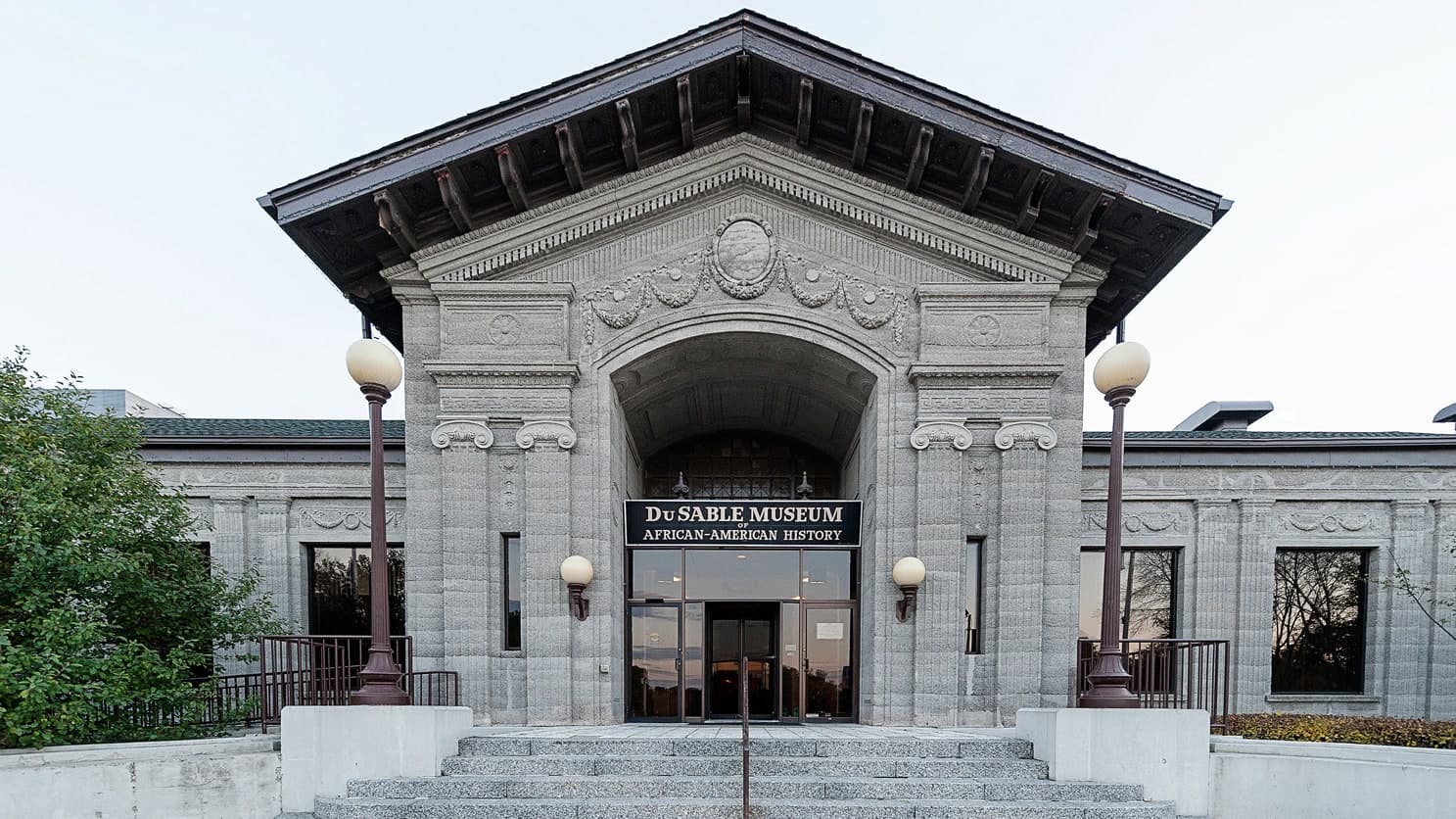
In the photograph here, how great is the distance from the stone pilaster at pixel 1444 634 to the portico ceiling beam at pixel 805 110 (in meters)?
11.3

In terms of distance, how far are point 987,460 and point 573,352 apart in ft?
18.9

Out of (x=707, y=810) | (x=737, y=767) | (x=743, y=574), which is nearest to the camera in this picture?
(x=707, y=810)

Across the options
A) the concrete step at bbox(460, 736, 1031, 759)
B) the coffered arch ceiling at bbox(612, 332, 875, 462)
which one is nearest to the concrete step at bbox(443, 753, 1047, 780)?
the concrete step at bbox(460, 736, 1031, 759)

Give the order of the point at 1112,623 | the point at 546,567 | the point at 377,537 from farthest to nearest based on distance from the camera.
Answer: the point at 546,567, the point at 377,537, the point at 1112,623

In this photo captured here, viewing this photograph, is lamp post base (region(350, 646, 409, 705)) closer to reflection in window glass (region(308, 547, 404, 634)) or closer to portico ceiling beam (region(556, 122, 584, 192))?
reflection in window glass (region(308, 547, 404, 634))

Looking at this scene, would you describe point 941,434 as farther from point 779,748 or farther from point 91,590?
point 91,590

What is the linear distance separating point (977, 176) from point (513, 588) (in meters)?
8.22

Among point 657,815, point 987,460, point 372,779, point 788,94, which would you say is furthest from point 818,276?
point 372,779

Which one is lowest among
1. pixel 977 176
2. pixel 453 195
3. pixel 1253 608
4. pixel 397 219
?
pixel 1253 608

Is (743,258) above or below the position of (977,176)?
below

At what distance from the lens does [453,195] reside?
32.1 ft

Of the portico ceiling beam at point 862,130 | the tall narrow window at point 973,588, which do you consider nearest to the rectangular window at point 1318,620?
the tall narrow window at point 973,588

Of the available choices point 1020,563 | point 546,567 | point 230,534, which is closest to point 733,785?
point 546,567

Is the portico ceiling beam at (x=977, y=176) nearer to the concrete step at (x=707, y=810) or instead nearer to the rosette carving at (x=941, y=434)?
the rosette carving at (x=941, y=434)
